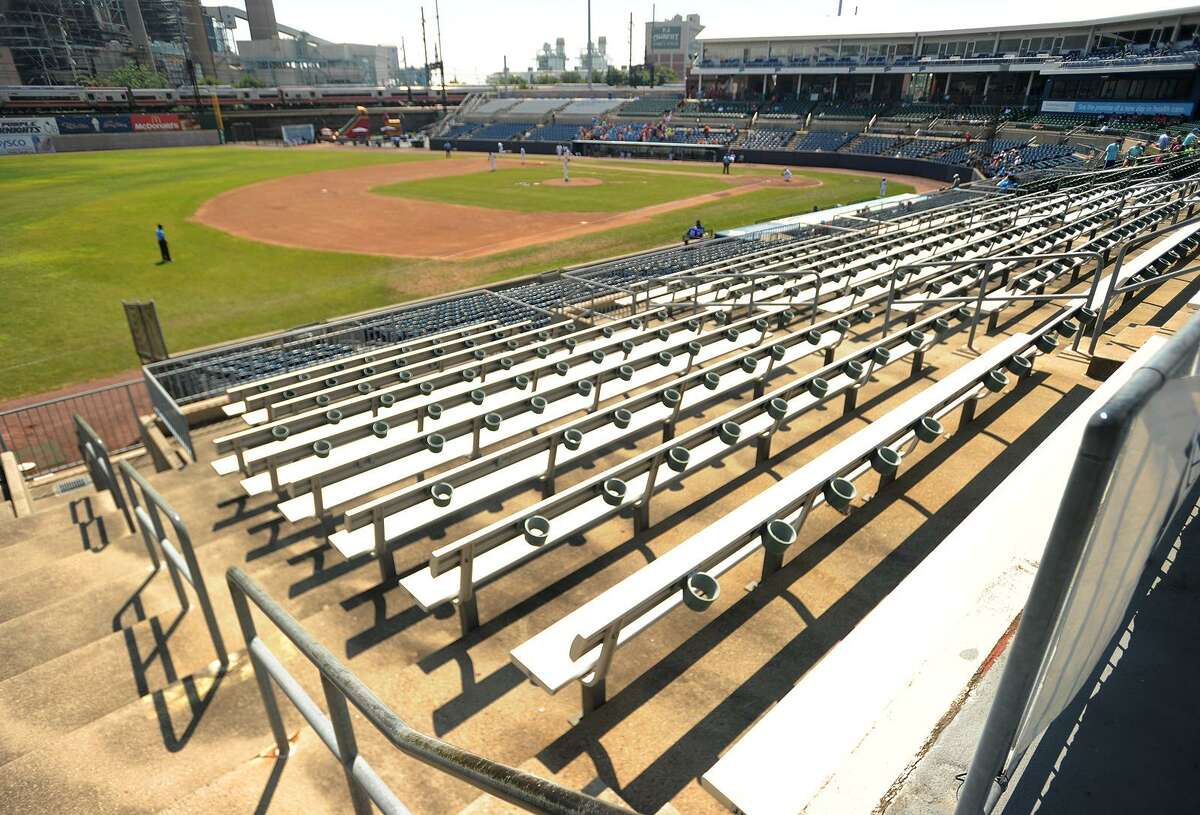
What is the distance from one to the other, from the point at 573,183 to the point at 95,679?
46838 millimetres

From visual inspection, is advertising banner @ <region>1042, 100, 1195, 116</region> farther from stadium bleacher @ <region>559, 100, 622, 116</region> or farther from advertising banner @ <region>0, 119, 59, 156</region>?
advertising banner @ <region>0, 119, 59, 156</region>

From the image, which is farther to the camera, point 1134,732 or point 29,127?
point 29,127

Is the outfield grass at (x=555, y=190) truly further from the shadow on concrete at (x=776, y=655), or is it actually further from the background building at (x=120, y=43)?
the background building at (x=120, y=43)

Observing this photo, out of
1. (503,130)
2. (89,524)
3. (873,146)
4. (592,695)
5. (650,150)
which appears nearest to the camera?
(592,695)

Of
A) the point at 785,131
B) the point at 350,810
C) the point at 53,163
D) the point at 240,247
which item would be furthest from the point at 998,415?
the point at 53,163

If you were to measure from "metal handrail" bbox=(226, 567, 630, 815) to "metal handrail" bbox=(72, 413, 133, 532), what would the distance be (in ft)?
18.4

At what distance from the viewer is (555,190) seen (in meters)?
44.6

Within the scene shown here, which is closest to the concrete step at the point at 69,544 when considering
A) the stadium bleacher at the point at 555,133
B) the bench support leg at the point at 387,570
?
the bench support leg at the point at 387,570

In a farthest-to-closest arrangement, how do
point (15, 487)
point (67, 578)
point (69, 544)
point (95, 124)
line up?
point (95, 124), point (15, 487), point (69, 544), point (67, 578)

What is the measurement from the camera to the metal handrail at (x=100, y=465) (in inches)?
303

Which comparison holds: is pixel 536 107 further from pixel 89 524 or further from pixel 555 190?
pixel 89 524

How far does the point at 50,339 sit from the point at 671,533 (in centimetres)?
1971

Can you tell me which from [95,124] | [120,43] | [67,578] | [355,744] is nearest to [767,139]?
[67,578]

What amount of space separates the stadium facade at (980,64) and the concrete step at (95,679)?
2435 inches
